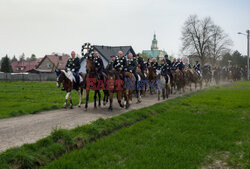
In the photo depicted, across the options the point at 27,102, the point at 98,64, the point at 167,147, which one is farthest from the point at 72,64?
the point at 167,147

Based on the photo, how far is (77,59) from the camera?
12836 millimetres

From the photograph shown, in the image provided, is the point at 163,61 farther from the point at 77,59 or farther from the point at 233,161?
the point at 233,161

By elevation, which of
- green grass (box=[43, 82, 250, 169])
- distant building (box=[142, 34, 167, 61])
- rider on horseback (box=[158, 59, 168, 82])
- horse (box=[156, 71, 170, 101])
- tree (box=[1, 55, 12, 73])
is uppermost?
distant building (box=[142, 34, 167, 61])

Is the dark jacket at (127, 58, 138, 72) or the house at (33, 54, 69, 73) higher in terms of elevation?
the house at (33, 54, 69, 73)

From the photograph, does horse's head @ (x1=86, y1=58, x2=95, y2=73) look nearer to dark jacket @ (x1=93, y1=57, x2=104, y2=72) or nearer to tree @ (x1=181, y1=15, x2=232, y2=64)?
dark jacket @ (x1=93, y1=57, x2=104, y2=72)

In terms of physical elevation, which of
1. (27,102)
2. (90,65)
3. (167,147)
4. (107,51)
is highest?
(107,51)

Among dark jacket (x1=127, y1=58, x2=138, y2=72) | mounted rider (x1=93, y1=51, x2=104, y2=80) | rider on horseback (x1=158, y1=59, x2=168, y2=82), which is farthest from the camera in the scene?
rider on horseback (x1=158, y1=59, x2=168, y2=82)

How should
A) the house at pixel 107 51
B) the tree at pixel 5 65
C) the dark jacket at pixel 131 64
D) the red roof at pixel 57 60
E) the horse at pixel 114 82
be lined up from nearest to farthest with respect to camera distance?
the horse at pixel 114 82, the dark jacket at pixel 131 64, the house at pixel 107 51, the tree at pixel 5 65, the red roof at pixel 57 60

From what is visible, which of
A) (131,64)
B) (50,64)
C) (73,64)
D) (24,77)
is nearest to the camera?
(73,64)

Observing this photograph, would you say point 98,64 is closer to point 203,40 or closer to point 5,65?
point 203,40

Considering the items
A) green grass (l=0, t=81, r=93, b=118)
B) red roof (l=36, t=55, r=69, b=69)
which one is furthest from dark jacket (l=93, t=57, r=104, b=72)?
red roof (l=36, t=55, r=69, b=69)

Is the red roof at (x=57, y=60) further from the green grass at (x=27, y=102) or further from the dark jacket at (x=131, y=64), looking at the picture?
the dark jacket at (x=131, y=64)

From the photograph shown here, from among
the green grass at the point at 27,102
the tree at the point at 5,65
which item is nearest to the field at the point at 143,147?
the green grass at the point at 27,102

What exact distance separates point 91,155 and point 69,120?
3911 millimetres
